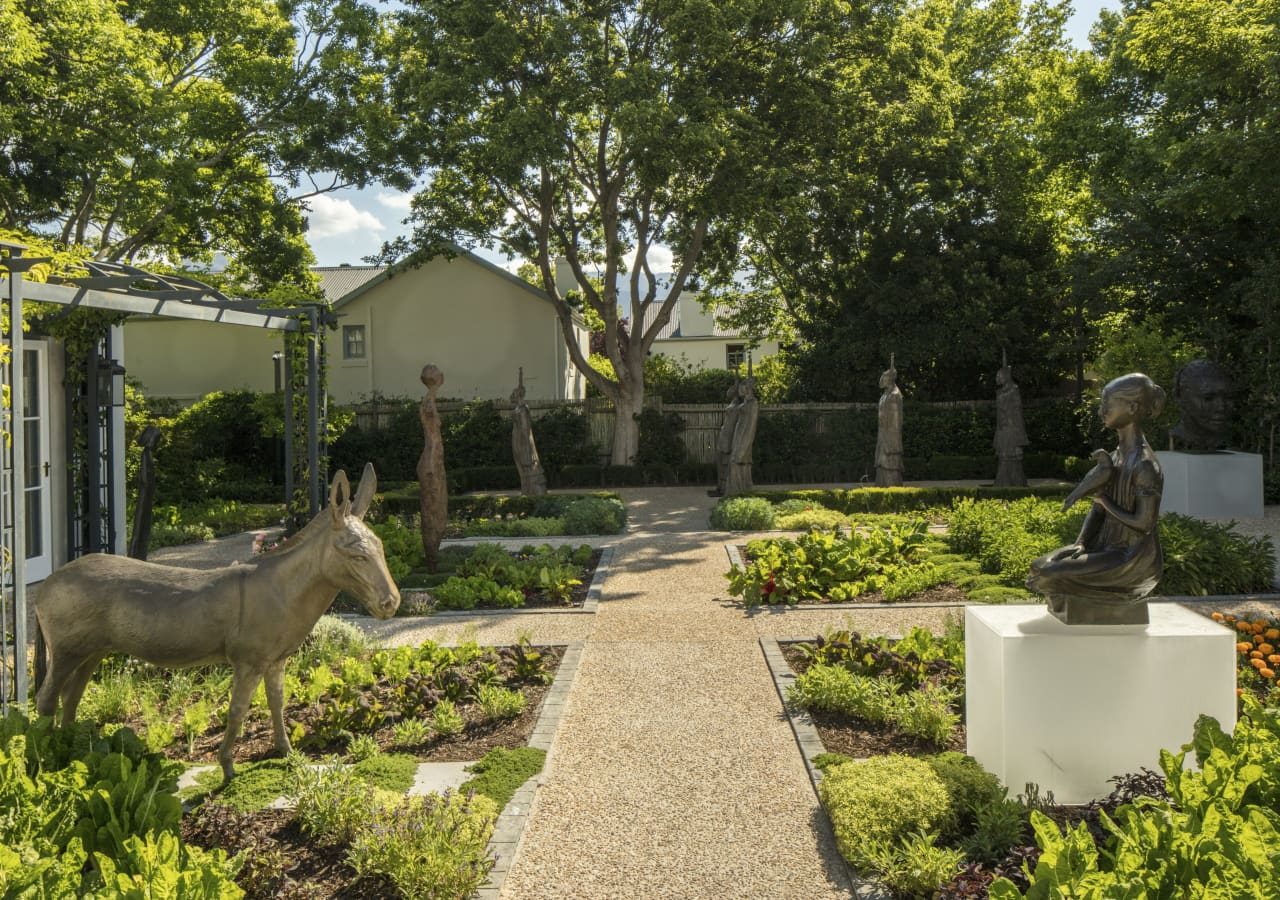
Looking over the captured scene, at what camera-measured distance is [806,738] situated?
654cm

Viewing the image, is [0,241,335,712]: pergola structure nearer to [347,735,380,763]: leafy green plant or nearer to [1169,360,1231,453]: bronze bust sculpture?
[347,735,380,763]: leafy green plant

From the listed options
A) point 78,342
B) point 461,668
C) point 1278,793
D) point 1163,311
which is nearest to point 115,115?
point 78,342

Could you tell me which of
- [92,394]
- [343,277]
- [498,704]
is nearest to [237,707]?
[498,704]

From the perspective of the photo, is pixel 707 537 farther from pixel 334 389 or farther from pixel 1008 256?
pixel 334 389

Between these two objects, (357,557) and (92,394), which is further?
(92,394)

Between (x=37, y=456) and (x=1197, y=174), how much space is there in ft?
62.9

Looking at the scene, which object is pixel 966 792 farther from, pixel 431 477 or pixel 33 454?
pixel 33 454

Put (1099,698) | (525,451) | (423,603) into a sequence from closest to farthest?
1. (1099,698)
2. (423,603)
3. (525,451)

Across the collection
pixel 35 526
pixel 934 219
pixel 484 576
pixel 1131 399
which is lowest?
pixel 484 576

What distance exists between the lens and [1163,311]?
21828mm

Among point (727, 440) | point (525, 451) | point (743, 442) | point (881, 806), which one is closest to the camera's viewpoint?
point (881, 806)

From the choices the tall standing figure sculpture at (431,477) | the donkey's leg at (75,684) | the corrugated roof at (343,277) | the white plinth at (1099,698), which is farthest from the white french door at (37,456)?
the corrugated roof at (343,277)

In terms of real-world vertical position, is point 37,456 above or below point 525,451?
above

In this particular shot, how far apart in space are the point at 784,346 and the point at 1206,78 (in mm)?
14395
